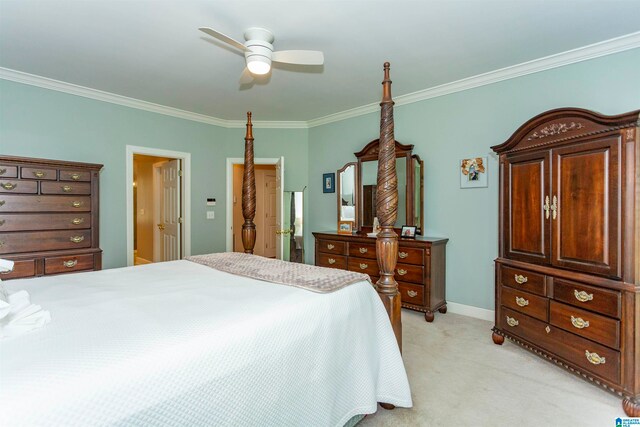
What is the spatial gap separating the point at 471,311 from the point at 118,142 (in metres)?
4.76

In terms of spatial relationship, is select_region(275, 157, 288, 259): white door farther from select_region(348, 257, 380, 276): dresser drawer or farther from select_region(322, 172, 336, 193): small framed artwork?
select_region(348, 257, 380, 276): dresser drawer

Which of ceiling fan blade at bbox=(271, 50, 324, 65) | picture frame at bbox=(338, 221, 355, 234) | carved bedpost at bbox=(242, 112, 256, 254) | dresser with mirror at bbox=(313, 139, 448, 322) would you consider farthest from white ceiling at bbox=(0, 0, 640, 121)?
picture frame at bbox=(338, 221, 355, 234)

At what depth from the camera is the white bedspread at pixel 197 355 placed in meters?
0.85

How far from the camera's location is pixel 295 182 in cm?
520

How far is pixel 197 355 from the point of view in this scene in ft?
3.45

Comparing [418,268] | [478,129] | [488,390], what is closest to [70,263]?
[418,268]

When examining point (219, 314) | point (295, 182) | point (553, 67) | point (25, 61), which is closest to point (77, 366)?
point (219, 314)

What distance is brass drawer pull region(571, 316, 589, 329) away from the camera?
214 cm

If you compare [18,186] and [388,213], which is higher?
[18,186]

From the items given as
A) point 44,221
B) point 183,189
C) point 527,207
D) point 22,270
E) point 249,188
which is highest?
point 183,189

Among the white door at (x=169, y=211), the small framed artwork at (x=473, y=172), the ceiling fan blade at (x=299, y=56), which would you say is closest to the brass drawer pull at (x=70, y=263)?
the white door at (x=169, y=211)

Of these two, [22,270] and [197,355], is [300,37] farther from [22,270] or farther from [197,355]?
[22,270]

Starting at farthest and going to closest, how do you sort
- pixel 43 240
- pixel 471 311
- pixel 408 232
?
1. pixel 408 232
2. pixel 471 311
3. pixel 43 240

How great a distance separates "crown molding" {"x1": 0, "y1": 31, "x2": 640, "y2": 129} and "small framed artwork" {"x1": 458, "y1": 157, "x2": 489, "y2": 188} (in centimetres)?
82
